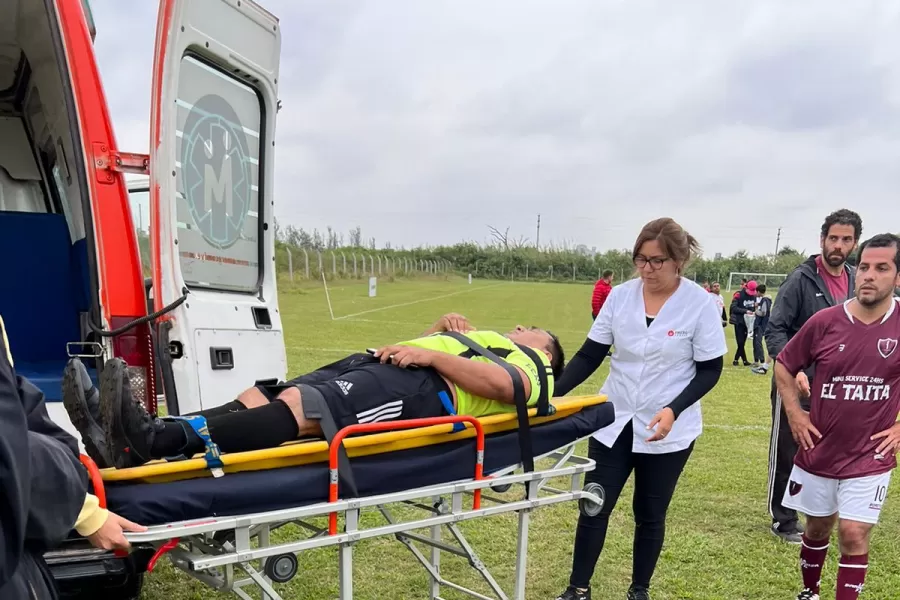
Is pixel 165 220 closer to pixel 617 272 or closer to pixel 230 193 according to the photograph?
pixel 230 193

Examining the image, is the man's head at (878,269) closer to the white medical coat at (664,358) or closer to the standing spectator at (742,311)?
the white medical coat at (664,358)

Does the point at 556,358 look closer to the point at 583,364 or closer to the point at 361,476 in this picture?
the point at 583,364

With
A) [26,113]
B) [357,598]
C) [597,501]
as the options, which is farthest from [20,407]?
[26,113]

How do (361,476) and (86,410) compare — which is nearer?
(86,410)

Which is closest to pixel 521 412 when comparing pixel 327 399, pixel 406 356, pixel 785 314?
pixel 406 356

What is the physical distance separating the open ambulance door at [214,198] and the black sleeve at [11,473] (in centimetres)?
189

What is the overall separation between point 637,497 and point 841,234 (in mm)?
2067

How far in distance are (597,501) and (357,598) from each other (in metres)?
1.42

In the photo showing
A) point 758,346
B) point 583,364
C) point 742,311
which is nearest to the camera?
point 583,364

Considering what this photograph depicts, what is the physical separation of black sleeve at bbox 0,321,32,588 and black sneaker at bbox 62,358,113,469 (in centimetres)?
98

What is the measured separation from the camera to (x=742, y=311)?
14.8 metres

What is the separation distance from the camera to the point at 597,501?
3197 millimetres

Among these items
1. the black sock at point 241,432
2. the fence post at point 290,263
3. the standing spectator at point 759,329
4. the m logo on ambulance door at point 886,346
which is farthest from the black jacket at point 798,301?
the fence post at point 290,263

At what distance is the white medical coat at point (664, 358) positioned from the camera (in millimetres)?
3283
